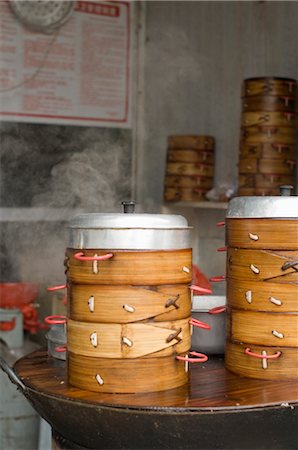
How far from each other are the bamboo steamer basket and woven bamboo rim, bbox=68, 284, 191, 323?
6.19ft

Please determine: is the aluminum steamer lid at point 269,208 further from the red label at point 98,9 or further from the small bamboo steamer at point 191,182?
the red label at point 98,9

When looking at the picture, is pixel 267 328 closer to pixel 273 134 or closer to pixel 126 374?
pixel 126 374

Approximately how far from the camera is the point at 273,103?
376 cm

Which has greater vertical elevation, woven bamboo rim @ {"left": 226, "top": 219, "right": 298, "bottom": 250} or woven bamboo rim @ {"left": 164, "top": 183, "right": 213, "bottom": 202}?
woven bamboo rim @ {"left": 164, "top": 183, "right": 213, "bottom": 202}

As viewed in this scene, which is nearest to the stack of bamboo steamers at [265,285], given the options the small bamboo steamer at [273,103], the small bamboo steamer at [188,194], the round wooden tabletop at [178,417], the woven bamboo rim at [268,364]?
the woven bamboo rim at [268,364]

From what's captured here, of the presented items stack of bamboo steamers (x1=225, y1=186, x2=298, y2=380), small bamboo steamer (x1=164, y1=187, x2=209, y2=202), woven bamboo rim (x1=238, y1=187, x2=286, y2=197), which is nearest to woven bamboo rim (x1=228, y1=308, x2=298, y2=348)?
stack of bamboo steamers (x1=225, y1=186, x2=298, y2=380)

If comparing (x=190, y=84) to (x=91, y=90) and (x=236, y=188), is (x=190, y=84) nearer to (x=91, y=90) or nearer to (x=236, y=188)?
(x=91, y=90)

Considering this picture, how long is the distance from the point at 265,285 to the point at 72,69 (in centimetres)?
284

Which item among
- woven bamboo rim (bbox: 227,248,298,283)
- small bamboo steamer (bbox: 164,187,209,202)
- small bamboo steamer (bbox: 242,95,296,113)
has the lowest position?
woven bamboo rim (bbox: 227,248,298,283)

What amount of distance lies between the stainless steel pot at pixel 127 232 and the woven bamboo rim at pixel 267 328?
339 mm

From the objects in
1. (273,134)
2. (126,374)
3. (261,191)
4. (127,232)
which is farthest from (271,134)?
(126,374)

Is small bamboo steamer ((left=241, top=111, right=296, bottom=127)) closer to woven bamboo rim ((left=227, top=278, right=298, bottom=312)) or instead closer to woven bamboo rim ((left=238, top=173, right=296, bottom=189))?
woven bamboo rim ((left=238, top=173, right=296, bottom=189))

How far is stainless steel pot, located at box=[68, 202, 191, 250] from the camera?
2.06 metres

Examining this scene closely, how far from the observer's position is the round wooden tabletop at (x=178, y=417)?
197 centimetres
